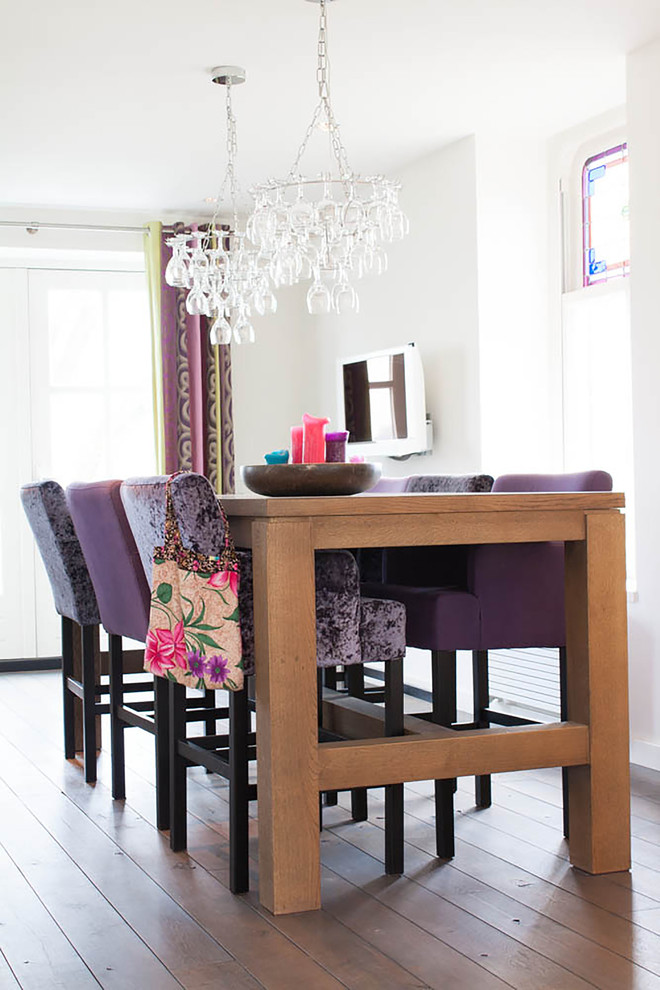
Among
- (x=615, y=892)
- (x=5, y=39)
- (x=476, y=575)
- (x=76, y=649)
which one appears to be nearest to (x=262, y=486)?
(x=476, y=575)

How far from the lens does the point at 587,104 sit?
479 centimetres

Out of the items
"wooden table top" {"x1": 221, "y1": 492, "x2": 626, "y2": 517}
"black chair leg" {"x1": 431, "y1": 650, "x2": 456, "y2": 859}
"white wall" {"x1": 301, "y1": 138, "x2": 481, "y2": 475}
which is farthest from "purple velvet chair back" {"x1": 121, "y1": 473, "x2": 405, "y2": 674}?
"white wall" {"x1": 301, "y1": 138, "x2": 481, "y2": 475}

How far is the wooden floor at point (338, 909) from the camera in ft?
7.22

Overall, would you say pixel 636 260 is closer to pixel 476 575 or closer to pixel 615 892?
pixel 476 575

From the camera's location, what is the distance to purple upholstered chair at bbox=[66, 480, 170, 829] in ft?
10.6

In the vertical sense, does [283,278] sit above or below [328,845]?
above

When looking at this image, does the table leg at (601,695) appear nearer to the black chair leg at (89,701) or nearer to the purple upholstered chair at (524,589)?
the purple upholstered chair at (524,589)

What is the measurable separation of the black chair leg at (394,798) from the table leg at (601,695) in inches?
16.3

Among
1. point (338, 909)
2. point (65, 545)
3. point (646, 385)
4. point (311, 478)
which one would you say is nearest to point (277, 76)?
point (646, 385)

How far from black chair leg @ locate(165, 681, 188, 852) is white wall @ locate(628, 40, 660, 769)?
5.72ft

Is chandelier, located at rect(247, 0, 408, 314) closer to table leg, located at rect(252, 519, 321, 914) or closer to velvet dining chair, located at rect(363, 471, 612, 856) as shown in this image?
velvet dining chair, located at rect(363, 471, 612, 856)

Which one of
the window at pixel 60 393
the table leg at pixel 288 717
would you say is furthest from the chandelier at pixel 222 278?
the window at pixel 60 393

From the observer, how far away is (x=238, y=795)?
2725mm

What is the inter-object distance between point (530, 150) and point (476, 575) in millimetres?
2766
